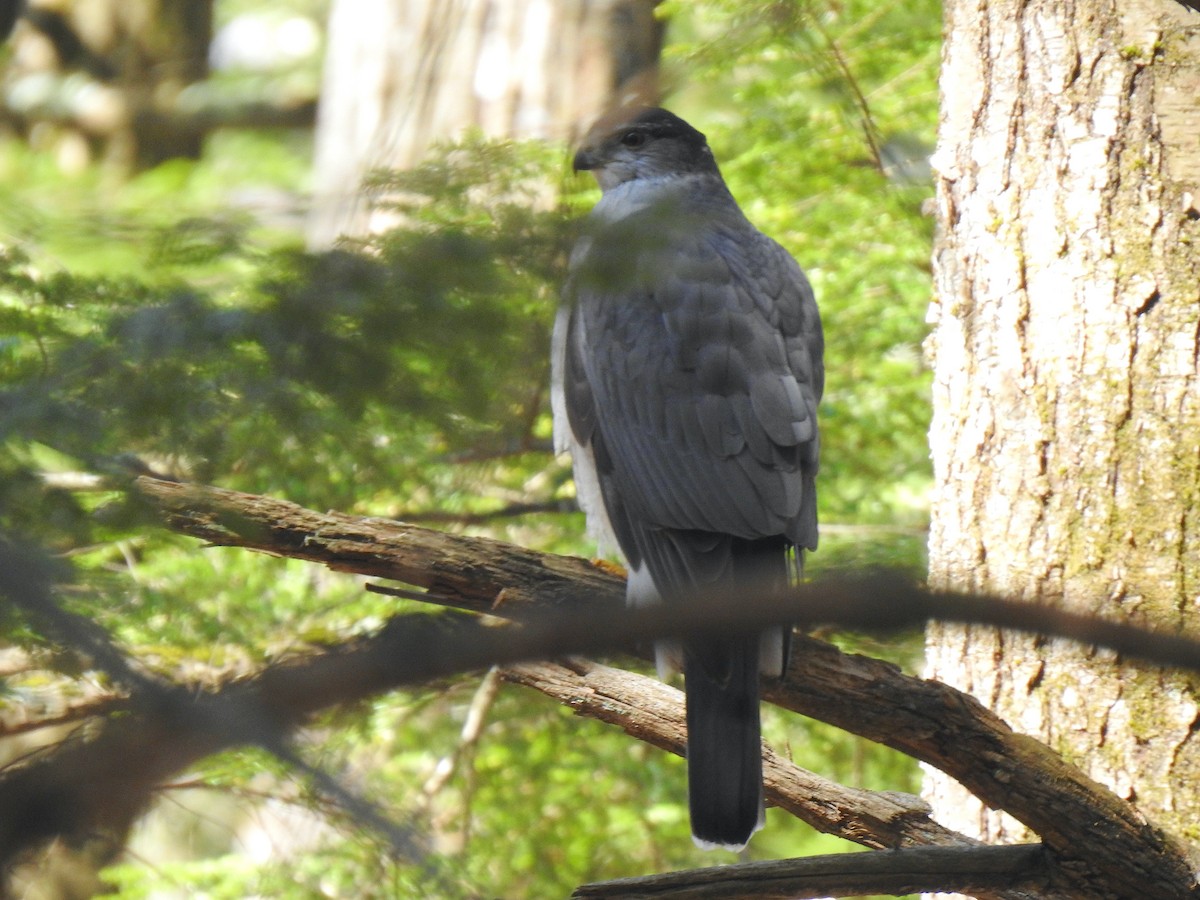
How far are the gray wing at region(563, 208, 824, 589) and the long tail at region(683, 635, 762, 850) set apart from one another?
378mm

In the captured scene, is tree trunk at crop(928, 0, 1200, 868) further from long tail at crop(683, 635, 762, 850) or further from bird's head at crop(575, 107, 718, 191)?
bird's head at crop(575, 107, 718, 191)

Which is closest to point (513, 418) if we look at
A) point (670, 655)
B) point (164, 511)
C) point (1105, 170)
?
point (164, 511)

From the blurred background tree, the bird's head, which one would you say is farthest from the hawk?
the bird's head

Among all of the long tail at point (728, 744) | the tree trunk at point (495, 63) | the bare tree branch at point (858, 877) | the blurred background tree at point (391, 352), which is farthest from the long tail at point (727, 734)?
the tree trunk at point (495, 63)

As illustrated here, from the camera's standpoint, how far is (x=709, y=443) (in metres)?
3.35

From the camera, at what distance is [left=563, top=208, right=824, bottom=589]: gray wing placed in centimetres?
326

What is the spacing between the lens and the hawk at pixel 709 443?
2914 millimetres

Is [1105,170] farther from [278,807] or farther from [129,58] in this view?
[129,58]

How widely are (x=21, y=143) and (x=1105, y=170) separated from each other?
292cm

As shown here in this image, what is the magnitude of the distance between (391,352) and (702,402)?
169 cm

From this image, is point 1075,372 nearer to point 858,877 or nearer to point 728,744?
point 728,744

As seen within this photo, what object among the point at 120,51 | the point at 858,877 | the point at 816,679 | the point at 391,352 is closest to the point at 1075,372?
the point at 816,679

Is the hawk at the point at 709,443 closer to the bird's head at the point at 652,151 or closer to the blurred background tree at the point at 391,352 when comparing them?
the blurred background tree at the point at 391,352

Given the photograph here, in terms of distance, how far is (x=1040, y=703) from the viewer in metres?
3.24
